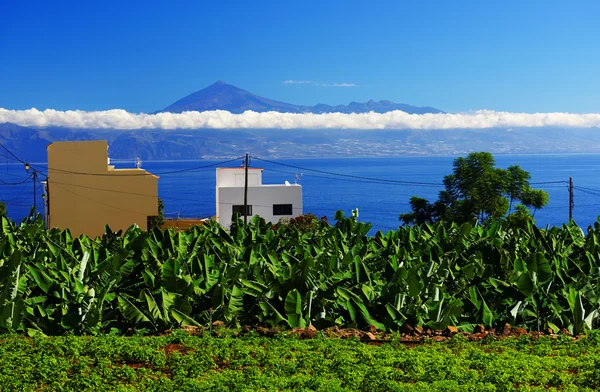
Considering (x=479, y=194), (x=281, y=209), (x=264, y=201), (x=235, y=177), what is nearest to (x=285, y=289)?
(x=479, y=194)

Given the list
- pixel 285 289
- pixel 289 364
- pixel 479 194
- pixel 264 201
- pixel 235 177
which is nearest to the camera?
pixel 289 364

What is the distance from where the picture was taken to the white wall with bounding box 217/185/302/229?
62906 mm

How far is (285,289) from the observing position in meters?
9.05

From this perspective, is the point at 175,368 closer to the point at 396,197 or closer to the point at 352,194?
the point at 396,197

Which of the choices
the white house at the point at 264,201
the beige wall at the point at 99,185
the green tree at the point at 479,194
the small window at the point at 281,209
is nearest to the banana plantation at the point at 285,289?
the beige wall at the point at 99,185

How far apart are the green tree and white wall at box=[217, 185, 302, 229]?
9.74 m

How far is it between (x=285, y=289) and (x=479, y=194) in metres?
51.7

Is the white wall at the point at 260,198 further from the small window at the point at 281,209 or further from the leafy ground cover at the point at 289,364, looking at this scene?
the leafy ground cover at the point at 289,364

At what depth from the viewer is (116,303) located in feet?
30.2

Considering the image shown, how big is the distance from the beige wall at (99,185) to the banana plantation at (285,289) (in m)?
36.7

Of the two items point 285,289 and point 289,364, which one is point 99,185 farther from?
point 289,364

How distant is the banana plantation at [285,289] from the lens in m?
8.52

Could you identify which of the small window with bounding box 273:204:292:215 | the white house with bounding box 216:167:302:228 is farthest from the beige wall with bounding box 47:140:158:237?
the small window with bounding box 273:204:292:215

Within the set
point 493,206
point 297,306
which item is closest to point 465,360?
point 297,306
